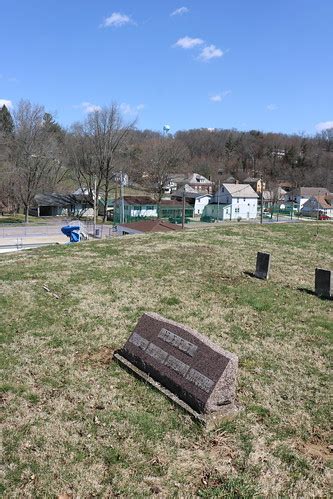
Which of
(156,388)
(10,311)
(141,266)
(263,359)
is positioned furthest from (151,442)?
(141,266)

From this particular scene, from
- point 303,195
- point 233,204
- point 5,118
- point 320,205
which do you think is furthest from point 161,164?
point 5,118

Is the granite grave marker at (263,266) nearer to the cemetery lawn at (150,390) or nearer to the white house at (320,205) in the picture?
the cemetery lawn at (150,390)

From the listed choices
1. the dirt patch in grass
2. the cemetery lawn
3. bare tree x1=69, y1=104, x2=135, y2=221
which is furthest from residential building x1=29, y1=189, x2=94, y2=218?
the dirt patch in grass

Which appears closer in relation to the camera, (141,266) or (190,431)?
(190,431)

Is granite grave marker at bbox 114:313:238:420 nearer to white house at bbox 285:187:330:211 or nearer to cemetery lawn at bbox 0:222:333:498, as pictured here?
cemetery lawn at bbox 0:222:333:498

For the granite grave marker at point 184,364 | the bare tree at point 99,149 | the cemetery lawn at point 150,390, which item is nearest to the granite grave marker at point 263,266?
the cemetery lawn at point 150,390

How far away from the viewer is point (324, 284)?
37.4 ft

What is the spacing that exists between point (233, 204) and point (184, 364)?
63.6 m

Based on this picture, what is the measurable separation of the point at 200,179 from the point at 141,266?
86.9 meters

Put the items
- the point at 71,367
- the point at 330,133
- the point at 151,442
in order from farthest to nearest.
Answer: the point at 330,133 → the point at 71,367 → the point at 151,442

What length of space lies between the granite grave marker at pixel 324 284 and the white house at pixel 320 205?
70.3 metres

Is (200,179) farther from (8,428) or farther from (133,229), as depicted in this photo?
(8,428)

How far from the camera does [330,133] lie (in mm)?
141750

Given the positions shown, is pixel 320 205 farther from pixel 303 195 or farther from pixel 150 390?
pixel 150 390
